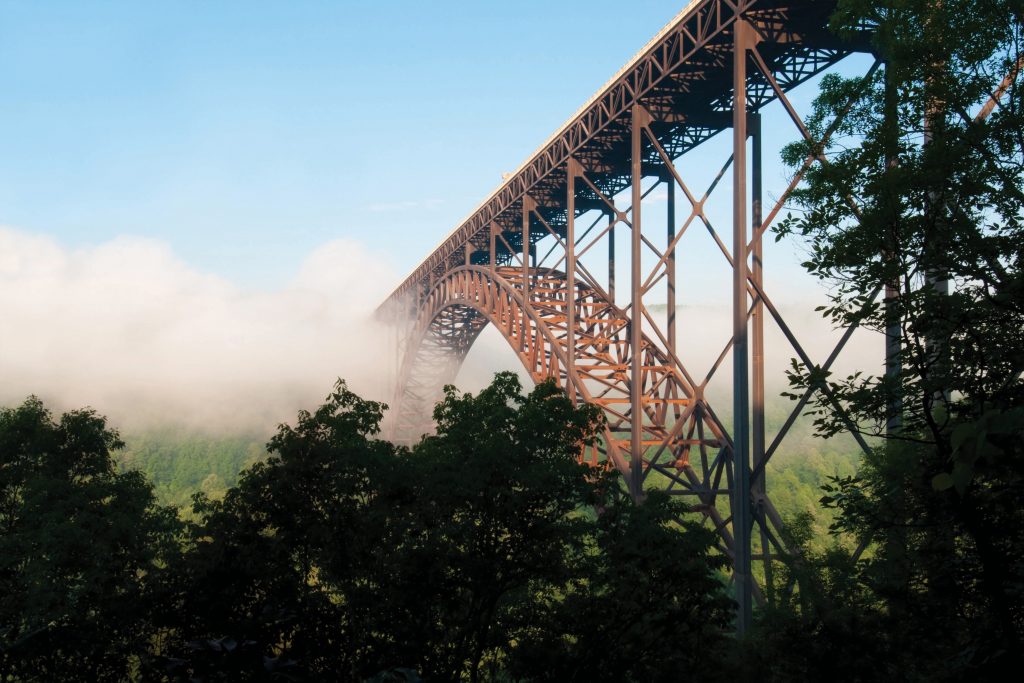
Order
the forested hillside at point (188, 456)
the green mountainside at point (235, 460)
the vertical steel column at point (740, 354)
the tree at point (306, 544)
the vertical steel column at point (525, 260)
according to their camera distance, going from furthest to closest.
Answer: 1. the forested hillside at point (188, 456)
2. the green mountainside at point (235, 460)
3. the vertical steel column at point (525, 260)
4. the vertical steel column at point (740, 354)
5. the tree at point (306, 544)

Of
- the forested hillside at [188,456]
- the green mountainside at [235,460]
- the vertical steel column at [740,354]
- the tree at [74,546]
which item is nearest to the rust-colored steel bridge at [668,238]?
the vertical steel column at [740,354]

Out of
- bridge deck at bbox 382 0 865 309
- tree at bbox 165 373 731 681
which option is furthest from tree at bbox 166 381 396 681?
bridge deck at bbox 382 0 865 309

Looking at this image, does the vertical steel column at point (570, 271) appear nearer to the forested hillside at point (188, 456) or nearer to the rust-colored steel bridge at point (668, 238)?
the rust-colored steel bridge at point (668, 238)

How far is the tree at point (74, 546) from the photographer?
15266mm

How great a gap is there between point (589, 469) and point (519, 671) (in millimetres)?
3421

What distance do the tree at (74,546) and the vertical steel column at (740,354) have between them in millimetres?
11456

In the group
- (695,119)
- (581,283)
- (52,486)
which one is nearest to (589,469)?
(52,486)

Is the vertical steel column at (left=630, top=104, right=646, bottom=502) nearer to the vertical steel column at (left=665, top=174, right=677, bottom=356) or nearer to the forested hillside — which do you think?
the vertical steel column at (left=665, top=174, right=677, bottom=356)

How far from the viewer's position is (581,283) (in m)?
32.3

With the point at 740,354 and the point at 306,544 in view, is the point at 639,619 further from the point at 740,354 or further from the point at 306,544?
the point at 740,354

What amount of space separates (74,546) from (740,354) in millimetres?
13730

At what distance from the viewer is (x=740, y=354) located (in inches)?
690

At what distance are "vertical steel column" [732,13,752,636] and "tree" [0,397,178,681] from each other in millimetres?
11456

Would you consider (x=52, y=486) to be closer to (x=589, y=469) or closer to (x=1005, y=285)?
(x=589, y=469)
